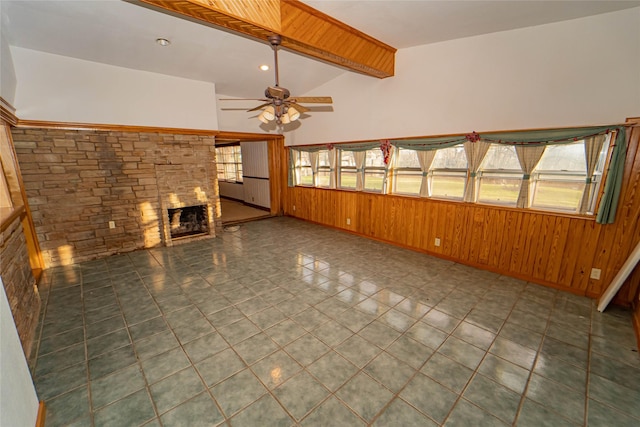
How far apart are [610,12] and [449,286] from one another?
3364 millimetres

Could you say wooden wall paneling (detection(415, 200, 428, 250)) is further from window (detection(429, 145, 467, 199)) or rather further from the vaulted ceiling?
the vaulted ceiling

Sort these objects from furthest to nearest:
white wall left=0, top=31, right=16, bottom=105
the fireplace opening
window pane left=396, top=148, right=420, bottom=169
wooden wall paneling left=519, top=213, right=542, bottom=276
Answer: the fireplace opening → window pane left=396, top=148, right=420, bottom=169 → wooden wall paneling left=519, top=213, right=542, bottom=276 → white wall left=0, top=31, right=16, bottom=105

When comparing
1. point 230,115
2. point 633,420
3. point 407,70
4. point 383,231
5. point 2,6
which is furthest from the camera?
point 230,115

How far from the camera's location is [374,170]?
520 centimetres

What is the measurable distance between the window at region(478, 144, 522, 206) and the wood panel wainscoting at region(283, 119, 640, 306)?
181 mm

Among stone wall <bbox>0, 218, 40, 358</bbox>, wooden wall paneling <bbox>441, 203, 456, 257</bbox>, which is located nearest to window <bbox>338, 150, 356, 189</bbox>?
wooden wall paneling <bbox>441, 203, 456, 257</bbox>

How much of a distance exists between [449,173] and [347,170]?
2.18 m

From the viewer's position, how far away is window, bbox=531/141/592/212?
3070mm

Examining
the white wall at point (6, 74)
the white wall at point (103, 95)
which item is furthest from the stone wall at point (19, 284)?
the white wall at point (103, 95)

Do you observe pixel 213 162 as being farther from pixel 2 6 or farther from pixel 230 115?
pixel 2 6

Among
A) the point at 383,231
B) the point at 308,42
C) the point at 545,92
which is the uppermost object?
the point at 308,42

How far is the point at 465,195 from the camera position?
396 centimetres

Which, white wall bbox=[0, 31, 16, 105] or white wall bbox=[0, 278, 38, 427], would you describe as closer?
white wall bbox=[0, 278, 38, 427]

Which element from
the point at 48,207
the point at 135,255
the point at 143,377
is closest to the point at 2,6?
the point at 48,207
